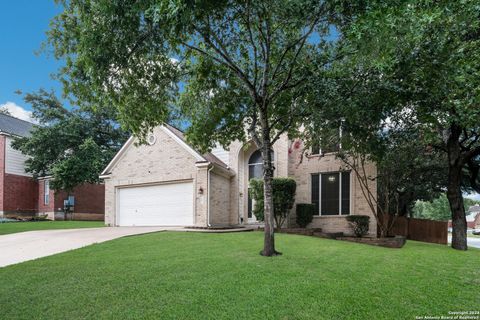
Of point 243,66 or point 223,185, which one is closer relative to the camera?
point 243,66

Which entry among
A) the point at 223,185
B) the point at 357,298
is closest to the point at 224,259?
the point at 357,298

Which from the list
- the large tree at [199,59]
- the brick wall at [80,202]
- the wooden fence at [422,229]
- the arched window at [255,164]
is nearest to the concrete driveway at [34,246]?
the large tree at [199,59]

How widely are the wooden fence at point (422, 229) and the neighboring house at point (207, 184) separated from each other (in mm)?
3919

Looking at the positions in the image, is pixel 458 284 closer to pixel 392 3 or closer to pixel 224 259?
pixel 224 259

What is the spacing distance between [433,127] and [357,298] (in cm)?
966

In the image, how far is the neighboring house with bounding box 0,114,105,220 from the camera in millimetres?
25922

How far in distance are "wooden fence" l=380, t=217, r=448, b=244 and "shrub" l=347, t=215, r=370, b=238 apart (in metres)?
3.64

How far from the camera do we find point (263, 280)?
220 inches

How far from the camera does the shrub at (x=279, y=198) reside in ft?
45.5

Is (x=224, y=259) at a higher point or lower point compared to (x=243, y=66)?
lower

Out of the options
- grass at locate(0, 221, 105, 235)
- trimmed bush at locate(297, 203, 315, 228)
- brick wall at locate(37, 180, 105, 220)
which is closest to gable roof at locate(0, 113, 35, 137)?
brick wall at locate(37, 180, 105, 220)

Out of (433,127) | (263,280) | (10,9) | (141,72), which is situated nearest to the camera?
(263,280)

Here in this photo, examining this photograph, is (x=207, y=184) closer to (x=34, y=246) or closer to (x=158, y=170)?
(x=158, y=170)

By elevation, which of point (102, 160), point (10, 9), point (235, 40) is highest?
point (10, 9)
